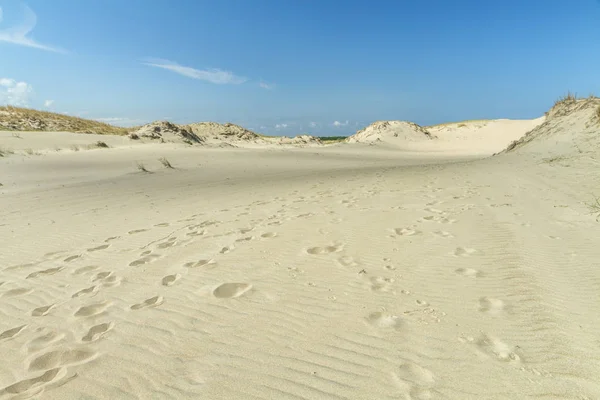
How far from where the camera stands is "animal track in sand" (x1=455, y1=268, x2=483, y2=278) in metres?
3.46

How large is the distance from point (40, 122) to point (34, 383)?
29.7 meters

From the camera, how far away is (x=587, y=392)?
194 centimetres

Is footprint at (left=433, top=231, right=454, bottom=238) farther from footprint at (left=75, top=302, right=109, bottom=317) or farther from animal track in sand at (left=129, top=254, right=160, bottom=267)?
footprint at (left=75, top=302, right=109, bottom=317)

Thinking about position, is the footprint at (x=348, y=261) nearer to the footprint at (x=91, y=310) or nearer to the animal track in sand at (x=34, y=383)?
the footprint at (x=91, y=310)

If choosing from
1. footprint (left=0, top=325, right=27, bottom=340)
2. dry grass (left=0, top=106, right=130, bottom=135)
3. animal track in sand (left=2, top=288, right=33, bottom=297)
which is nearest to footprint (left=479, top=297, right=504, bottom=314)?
footprint (left=0, top=325, right=27, bottom=340)

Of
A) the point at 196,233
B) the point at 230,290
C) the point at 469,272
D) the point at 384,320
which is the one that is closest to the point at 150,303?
the point at 230,290

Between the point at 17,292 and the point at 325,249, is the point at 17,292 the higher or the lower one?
the lower one

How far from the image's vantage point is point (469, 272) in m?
3.54

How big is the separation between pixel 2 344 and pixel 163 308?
3.64 ft

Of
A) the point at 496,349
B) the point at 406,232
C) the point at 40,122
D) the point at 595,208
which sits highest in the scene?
the point at 40,122

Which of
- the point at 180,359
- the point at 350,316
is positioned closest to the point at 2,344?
the point at 180,359

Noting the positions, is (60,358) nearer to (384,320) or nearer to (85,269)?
(85,269)

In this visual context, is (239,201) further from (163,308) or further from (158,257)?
(163,308)

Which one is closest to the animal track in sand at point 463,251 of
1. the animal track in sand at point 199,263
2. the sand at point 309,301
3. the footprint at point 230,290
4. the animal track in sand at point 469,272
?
the sand at point 309,301
